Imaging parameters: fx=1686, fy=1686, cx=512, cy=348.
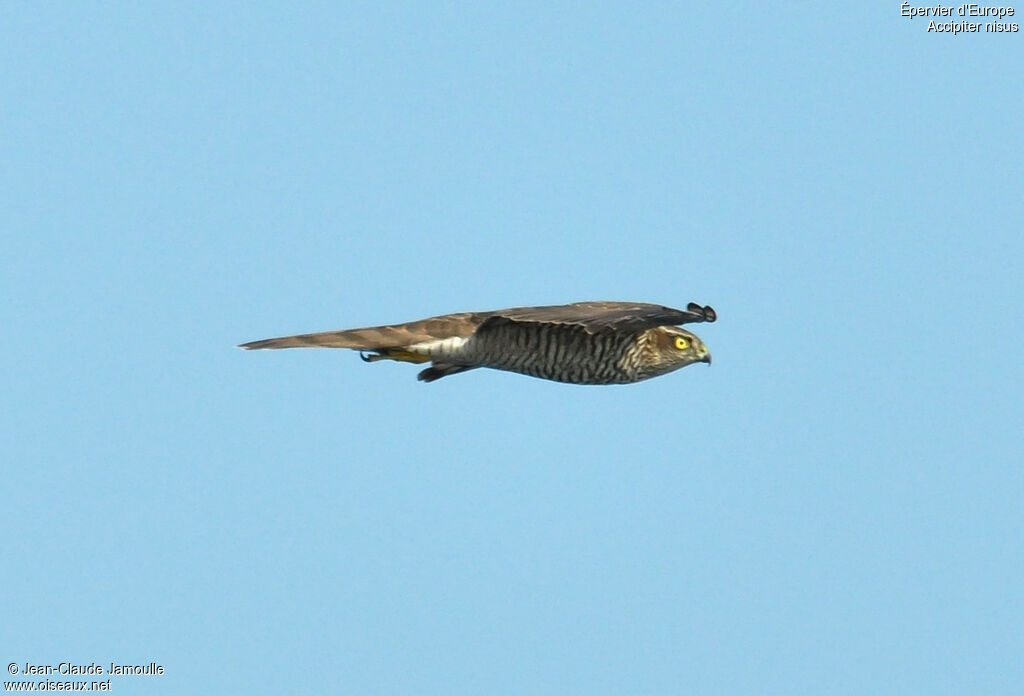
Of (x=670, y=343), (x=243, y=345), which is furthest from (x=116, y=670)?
(x=670, y=343)

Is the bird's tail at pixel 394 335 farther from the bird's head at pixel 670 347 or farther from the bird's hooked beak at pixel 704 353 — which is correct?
the bird's hooked beak at pixel 704 353

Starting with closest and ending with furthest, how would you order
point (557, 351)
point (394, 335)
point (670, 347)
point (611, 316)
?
point (611, 316)
point (557, 351)
point (670, 347)
point (394, 335)

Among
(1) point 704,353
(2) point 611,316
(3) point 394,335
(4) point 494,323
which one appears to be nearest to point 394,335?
(3) point 394,335

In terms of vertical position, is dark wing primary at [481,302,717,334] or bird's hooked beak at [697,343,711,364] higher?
dark wing primary at [481,302,717,334]

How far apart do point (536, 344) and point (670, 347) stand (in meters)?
1.40

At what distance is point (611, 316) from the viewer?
1581 centimetres

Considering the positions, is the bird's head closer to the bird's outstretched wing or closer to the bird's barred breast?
the bird's barred breast

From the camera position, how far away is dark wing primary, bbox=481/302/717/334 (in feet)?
50.6

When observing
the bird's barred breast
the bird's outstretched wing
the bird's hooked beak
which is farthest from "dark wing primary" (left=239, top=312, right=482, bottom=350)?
the bird's hooked beak

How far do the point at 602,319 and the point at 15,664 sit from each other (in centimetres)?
688

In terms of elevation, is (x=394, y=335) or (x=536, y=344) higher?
(x=394, y=335)

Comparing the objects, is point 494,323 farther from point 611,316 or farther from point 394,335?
point 611,316

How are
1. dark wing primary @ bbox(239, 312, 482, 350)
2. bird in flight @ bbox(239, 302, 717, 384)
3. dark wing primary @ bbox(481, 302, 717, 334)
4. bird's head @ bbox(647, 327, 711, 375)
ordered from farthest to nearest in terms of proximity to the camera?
bird's head @ bbox(647, 327, 711, 375) → dark wing primary @ bbox(239, 312, 482, 350) → bird in flight @ bbox(239, 302, 717, 384) → dark wing primary @ bbox(481, 302, 717, 334)

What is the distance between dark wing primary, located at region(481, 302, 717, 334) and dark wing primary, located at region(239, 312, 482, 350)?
0.41m
